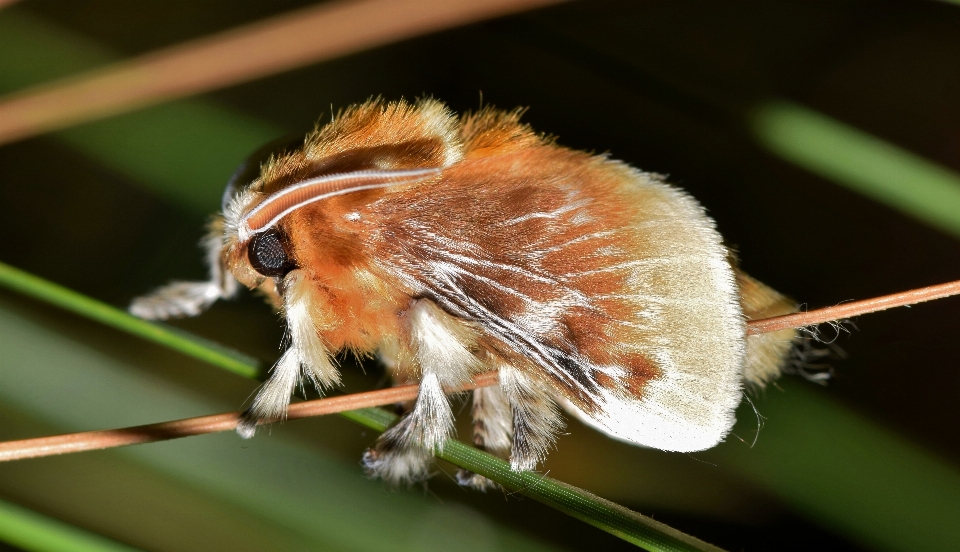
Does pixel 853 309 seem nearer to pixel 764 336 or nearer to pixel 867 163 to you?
pixel 764 336

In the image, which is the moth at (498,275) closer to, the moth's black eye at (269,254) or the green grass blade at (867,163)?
the moth's black eye at (269,254)

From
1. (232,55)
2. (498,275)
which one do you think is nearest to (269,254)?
(498,275)

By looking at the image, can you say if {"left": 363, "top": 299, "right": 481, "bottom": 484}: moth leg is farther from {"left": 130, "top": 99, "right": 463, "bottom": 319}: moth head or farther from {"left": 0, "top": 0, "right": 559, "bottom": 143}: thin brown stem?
{"left": 0, "top": 0, "right": 559, "bottom": 143}: thin brown stem

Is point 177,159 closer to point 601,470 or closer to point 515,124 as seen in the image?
point 515,124

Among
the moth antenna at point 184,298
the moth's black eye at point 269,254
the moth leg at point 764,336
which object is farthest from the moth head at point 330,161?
the moth leg at point 764,336

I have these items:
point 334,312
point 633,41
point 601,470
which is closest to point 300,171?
point 334,312

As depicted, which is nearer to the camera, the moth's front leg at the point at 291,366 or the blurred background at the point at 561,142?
the moth's front leg at the point at 291,366

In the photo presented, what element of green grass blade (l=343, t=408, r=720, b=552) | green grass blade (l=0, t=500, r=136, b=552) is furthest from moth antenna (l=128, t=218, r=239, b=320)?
green grass blade (l=343, t=408, r=720, b=552)

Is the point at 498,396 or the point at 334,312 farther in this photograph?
the point at 498,396
